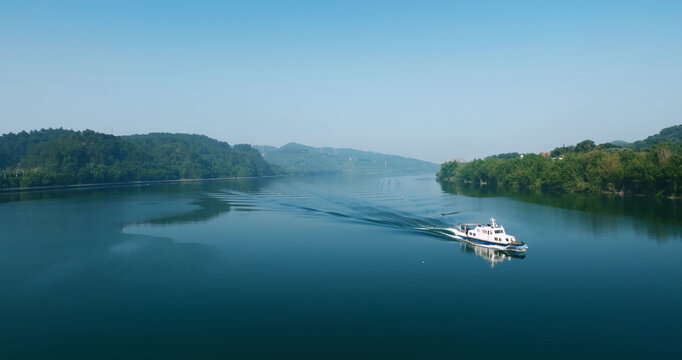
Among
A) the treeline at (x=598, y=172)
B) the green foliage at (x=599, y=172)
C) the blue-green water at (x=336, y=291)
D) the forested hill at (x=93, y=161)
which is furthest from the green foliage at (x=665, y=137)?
the forested hill at (x=93, y=161)

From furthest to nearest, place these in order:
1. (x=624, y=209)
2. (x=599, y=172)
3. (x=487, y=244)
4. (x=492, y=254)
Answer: (x=599, y=172)
(x=624, y=209)
(x=487, y=244)
(x=492, y=254)

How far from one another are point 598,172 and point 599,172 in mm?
700

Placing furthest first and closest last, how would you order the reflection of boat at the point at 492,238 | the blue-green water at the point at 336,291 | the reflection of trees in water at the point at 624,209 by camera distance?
the reflection of trees in water at the point at 624,209
the reflection of boat at the point at 492,238
the blue-green water at the point at 336,291

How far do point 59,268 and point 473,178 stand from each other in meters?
88.0

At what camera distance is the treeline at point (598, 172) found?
2039 inches

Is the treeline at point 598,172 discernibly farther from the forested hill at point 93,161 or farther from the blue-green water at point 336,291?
the forested hill at point 93,161

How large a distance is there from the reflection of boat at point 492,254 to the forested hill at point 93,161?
8682 cm

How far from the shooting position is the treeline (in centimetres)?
5178

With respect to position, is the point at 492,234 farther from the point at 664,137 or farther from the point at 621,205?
the point at 664,137

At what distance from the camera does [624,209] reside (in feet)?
146

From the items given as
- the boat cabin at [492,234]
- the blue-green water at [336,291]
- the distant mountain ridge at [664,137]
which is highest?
the distant mountain ridge at [664,137]

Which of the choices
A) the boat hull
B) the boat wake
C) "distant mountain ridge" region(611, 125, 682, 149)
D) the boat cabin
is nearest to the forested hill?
the boat wake

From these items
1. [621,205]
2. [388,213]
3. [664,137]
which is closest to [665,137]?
[664,137]

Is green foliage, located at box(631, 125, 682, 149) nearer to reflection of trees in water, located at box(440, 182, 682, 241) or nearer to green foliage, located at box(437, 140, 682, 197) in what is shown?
green foliage, located at box(437, 140, 682, 197)
